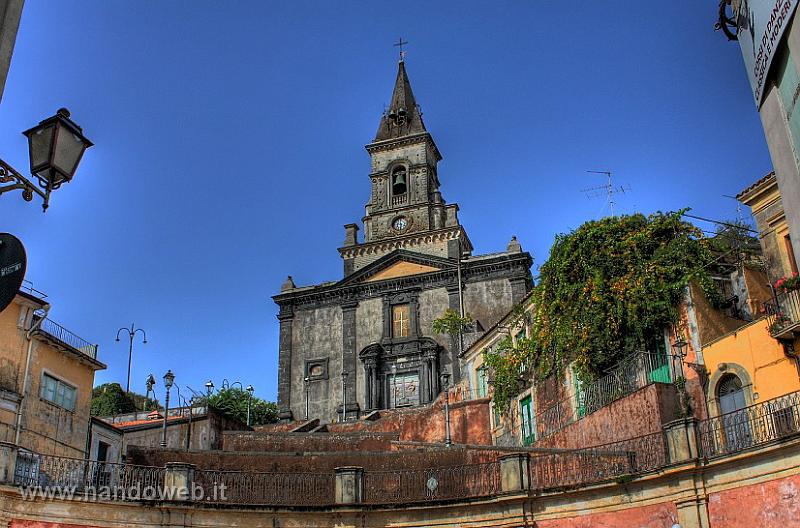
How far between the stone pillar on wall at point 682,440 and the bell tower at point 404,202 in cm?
3360

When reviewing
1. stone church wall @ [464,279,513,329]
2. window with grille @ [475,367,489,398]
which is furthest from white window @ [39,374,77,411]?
stone church wall @ [464,279,513,329]

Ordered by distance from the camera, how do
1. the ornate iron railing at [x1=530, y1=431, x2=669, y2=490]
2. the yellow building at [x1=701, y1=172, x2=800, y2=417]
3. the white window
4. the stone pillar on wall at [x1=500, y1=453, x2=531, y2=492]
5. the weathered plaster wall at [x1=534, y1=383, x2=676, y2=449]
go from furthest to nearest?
1. the white window
2. the stone pillar on wall at [x1=500, y1=453, x2=531, y2=492]
3. the weathered plaster wall at [x1=534, y1=383, x2=676, y2=449]
4. the ornate iron railing at [x1=530, y1=431, x2=669, y2=490]
5. the yellow building at [x1=701, y1=172, x2=800, y2=417]

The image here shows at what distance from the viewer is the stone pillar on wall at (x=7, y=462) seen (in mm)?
22766

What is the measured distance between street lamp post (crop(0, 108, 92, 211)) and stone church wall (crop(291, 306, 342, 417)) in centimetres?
4317

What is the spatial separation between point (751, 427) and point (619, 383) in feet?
18.7

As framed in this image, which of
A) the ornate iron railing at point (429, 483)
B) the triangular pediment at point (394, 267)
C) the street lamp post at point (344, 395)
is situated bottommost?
the ornate iron railing at point (429, 483)

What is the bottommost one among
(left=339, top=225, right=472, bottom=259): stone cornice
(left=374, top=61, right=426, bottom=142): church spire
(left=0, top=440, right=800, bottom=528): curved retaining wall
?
(left=0, top=440, right=800, bottom=528): curved retaining wall

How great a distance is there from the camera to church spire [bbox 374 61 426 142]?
63.3 m

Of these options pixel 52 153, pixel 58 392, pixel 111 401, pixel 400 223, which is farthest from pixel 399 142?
pixel 52 153

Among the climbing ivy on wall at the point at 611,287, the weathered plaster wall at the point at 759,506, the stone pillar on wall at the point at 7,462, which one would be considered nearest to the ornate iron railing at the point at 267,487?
the stone pillar on wall at the point at 7,462

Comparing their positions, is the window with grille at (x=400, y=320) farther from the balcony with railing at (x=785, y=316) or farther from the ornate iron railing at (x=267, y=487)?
the balcony with railing at (x=785, y=316)

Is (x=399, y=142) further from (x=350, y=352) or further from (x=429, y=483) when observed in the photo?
(x=429, y=483)

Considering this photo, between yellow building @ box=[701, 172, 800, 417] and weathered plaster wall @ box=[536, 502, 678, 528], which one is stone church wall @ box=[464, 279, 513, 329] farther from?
weathered plaster wall @ box=[536, 502, 678, 528]

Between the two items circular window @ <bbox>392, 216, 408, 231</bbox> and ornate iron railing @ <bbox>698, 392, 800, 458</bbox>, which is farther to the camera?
circular window @ <bbox>392, 216, 408, 231</bbox>
